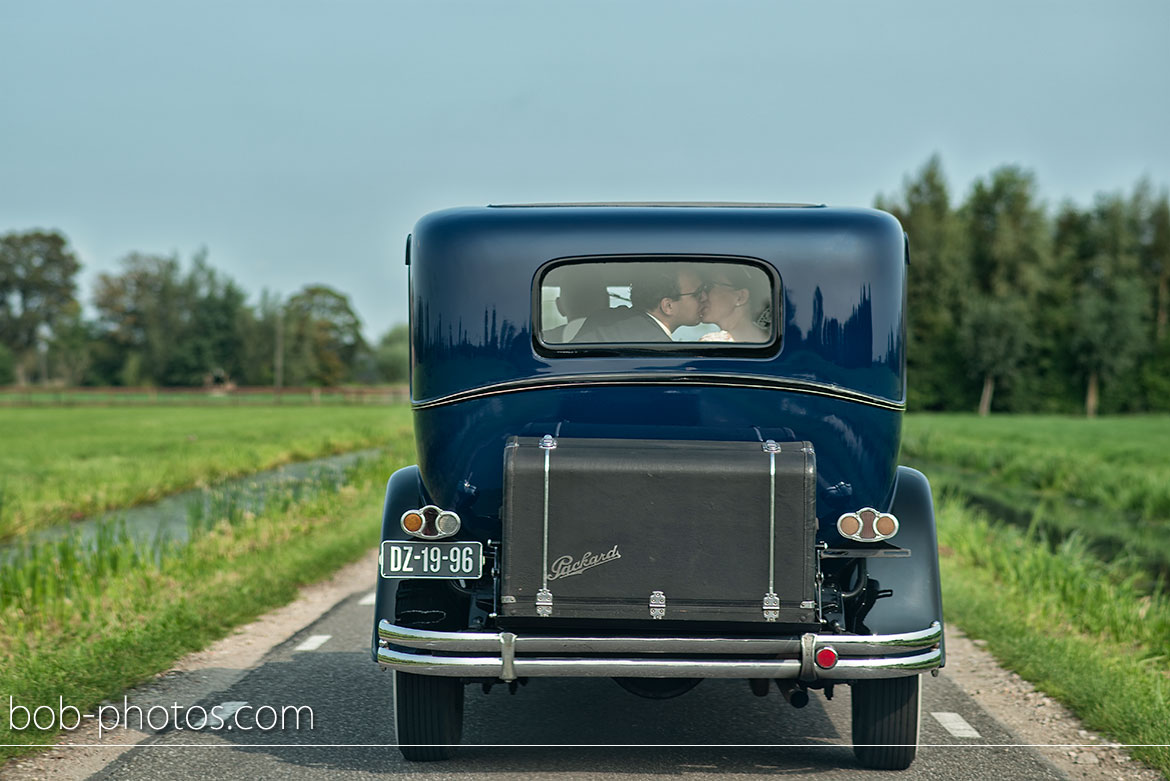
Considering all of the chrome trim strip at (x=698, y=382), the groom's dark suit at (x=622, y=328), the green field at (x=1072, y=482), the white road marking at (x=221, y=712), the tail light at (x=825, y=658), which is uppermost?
the groom's dark suit at (x=622, y=328)

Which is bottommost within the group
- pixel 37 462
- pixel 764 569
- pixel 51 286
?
pixel 37 462

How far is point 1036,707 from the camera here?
18.7 ft

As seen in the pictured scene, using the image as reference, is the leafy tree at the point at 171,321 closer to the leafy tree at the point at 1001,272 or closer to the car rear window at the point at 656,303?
the leafy tree at the point at 1001,272

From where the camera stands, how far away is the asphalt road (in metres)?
4.55

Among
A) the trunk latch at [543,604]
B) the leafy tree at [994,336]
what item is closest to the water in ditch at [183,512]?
the trunk latch at [543,604]

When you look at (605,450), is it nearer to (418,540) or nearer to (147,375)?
(418,540)

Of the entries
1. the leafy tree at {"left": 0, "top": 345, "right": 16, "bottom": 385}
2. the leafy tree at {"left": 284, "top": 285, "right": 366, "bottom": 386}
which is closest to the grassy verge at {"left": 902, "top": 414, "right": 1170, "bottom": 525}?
the leafy tree at {"left": 284, "top": 285, "right": 366, "bottom": 386}

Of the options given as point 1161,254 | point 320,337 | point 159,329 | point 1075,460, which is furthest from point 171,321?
point 1075,460

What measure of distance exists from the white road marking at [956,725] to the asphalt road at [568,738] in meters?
0.02

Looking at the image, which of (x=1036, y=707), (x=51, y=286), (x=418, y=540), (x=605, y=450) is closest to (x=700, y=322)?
(x=605, y=450)

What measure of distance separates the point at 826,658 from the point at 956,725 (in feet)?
5.55

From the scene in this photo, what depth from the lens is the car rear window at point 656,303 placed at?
15.0 feet

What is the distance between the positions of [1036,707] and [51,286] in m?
116

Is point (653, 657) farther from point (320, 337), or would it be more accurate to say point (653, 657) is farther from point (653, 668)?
point (320, 337)
